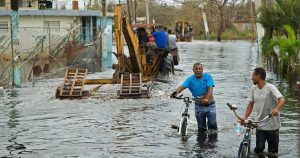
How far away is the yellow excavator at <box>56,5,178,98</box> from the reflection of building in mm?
3249

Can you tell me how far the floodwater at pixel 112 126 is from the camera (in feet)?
37.7

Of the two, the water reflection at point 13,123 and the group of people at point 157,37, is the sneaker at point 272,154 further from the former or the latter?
the group of people at point 157,37

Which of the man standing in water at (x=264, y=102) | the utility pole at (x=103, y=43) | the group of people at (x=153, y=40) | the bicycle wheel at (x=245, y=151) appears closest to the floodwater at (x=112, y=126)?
the man standing in water at (x=264, y=102)

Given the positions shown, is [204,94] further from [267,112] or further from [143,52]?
[143,52]

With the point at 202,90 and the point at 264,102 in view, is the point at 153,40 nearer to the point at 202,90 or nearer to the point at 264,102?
the point at 202,90

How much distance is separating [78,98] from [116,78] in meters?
2.34

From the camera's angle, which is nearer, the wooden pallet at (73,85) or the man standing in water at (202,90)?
the man standing in water at (202,90)

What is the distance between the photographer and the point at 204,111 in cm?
1206

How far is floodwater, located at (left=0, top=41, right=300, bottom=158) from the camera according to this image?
1149cm

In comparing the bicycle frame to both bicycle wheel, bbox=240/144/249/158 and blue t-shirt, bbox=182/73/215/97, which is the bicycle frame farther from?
bicycle wheel, bbox=240/144/249/158

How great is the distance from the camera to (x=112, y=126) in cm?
1434

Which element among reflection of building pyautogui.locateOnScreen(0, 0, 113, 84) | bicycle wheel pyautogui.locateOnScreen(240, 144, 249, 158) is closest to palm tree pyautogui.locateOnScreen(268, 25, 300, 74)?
reflection of building pyautogui.locateOnScreen(0, 0, 113, 84)

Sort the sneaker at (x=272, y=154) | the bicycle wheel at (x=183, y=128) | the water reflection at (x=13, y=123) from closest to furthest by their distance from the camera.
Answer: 1. the sneaker at (x=272, y=154)
2. the water reflection at (x=13, y=123)
3. the bicycle wheel at (x=183, y=128)

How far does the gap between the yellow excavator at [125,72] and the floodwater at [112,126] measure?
1.29 ft
